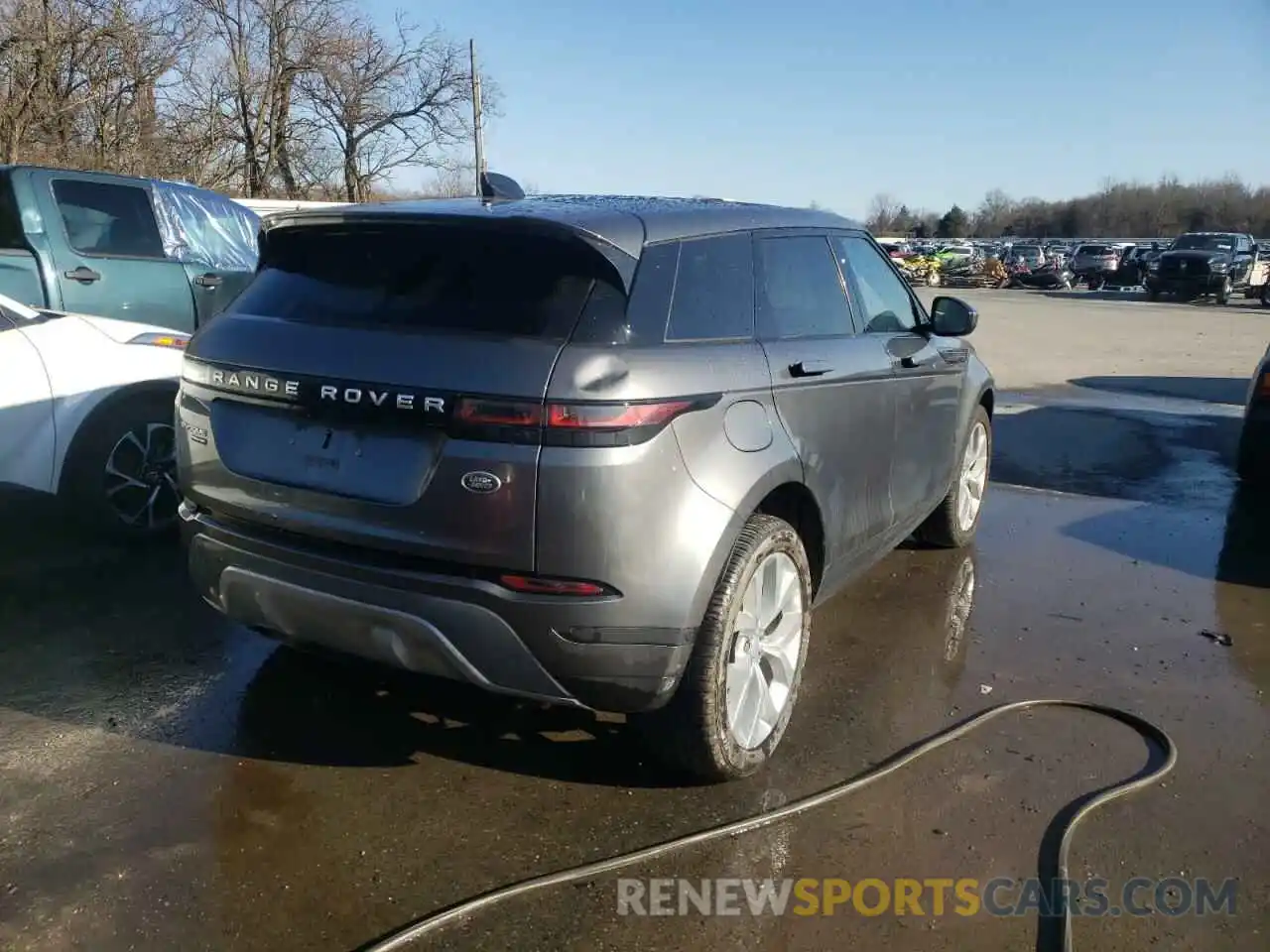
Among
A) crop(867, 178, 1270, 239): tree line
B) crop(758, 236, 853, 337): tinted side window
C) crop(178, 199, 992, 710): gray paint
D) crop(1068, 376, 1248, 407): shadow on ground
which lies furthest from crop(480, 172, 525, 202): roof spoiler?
crop(867, 178, 1270, 239): tree line

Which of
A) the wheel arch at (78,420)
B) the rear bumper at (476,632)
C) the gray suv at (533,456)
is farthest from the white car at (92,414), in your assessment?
the rear bumper at (476,632)

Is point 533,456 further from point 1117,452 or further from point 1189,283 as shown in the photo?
point 1189,283

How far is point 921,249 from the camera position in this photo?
5319 cm

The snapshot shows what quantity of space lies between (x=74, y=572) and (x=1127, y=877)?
14.8 feet

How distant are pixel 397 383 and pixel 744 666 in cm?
134

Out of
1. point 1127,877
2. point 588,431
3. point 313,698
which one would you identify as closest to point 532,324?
point 588,431

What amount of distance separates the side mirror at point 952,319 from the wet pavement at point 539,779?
129 cm

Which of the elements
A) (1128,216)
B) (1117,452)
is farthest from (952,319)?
(1128,216)

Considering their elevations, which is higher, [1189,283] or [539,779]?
[1189,283]

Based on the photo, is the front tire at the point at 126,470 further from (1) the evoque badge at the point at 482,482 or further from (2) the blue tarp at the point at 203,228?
(1) the evoque badge at the point at 482,482

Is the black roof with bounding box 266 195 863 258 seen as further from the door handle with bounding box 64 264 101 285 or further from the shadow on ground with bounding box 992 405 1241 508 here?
the shadow on ground with bounding box 992 405 1241 508

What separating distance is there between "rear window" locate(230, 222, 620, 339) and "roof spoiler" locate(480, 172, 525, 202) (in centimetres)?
69

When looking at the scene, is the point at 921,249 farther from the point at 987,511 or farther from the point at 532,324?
the point at 532,324

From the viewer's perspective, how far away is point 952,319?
15.6ft
